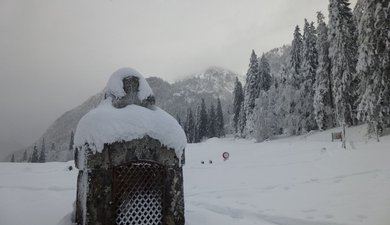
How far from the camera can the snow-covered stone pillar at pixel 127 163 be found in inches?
209

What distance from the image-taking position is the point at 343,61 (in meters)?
33.5

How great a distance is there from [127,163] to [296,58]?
4700cm

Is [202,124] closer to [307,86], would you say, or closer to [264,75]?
[264,75]

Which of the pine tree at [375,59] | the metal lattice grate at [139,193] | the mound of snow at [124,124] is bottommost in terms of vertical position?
the metal lattice grate at [139,193]

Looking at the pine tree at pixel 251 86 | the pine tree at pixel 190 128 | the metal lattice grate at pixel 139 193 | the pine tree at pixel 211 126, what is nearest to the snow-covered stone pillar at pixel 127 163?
the metal lattice grate at pixel 139 193

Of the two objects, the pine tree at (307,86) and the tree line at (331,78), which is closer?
the tree line at (331,78)

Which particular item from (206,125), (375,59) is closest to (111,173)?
(375,59)

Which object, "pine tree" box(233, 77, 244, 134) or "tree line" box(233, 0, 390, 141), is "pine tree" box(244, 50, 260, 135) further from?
"pine tree" box(233, 77, 244, 134)

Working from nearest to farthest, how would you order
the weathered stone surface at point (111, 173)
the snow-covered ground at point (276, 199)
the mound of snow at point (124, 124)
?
the weathered stone surface at point (111, 173) < the mound of snow at point (124, 124) < the snow-covered ground at point (276, 199)

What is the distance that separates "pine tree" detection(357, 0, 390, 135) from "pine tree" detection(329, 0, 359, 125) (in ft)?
38.6

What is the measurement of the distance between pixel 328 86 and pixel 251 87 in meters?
20.5

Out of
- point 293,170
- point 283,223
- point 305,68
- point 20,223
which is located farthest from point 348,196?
point 305,68

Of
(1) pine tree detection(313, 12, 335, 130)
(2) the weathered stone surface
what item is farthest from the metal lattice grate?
(1) pine tree detection(313, 12, 335, 130)

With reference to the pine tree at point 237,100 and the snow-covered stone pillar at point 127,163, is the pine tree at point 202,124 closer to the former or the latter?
the pine tree at point 237,100
